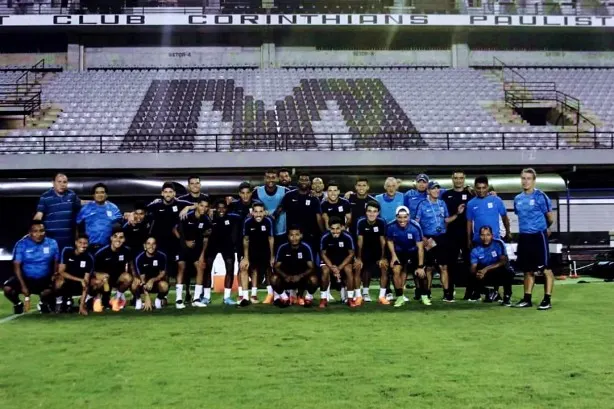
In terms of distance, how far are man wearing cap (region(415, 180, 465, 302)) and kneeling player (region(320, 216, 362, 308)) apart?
1.29m

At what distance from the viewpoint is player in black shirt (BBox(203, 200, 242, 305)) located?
352 inches

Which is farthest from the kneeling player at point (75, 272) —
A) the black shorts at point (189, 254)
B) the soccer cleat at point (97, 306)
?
the black shorts at point (189, 254)

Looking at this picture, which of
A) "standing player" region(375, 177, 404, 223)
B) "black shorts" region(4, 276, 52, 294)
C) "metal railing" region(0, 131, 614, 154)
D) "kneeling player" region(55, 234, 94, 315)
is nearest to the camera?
"kneeling player" region(55, 234, 94, 315)

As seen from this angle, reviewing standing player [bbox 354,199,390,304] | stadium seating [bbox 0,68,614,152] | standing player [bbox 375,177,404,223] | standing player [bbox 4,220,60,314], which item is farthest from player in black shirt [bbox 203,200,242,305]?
stadium seating [bbox 0,68,614,152]

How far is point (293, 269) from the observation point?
27.9 feet

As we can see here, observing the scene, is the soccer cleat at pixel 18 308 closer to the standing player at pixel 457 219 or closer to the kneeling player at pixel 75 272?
the kneeling player at pixel 75 272

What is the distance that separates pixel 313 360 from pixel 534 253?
427 centimetres

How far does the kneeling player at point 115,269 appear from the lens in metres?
8.48

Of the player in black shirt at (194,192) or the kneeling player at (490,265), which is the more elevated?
the player in black shirt at (194,192)

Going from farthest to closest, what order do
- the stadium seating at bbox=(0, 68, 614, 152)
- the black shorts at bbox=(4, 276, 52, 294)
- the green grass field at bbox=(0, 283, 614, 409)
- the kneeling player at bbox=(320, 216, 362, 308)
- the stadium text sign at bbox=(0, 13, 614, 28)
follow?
the stadium text sign at bbox=(0, 13, 614, 28) < the stadium seating at bbox=(0, 68, 614, 152) < the kneeling player at bbox=(320, 216, 362, 308) < the black shorts at bbox=(4, 276, 52, 294) < the green grass field at bbox=(0, 283, 614, 409)

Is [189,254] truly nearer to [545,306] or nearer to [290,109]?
[545,306]

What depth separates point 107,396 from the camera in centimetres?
384

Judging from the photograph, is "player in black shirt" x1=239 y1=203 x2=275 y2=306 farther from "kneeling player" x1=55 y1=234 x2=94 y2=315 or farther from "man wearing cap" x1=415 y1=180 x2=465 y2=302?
"man wearing cap" x1=415 y1=180 x2=465 y2=302

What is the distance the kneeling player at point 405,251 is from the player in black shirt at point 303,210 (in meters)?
1.10
